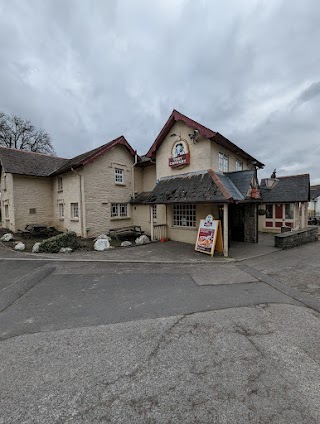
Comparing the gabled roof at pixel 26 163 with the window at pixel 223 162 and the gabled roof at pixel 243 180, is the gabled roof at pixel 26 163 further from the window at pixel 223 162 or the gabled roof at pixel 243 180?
the gabled roof at pixel 243 180

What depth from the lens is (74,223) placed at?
1513cm

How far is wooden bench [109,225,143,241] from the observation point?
14.6 metres

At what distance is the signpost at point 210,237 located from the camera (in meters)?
9.51

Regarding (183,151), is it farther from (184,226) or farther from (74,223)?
(74,223)

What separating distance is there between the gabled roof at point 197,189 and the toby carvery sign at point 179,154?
0.72 meters

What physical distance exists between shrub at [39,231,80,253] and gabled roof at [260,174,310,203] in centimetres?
1477

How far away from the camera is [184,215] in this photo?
41.6 feet

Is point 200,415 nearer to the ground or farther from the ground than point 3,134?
nearer to the ground

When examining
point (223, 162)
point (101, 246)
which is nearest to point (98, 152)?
point (101, 246)

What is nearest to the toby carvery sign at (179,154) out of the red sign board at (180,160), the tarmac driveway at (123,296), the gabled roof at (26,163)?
the red sign board at (180,160)

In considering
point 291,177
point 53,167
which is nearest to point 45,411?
point 53,167

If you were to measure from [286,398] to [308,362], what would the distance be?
901 millimetres

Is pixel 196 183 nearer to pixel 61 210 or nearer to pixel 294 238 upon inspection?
pixel 294 238

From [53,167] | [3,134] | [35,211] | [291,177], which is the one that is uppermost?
[3,134]
